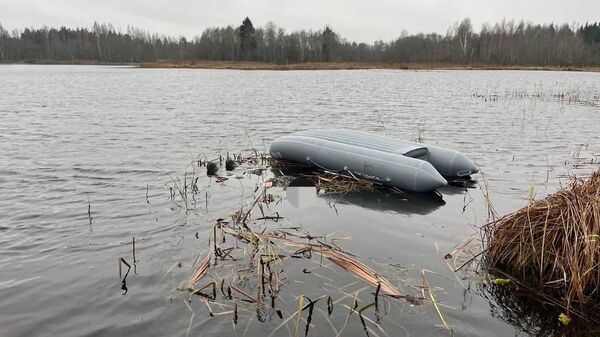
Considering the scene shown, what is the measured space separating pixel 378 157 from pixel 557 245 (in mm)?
4329

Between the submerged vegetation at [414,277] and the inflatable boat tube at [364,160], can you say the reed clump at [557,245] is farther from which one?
the inflatable boat tube at [364,160]

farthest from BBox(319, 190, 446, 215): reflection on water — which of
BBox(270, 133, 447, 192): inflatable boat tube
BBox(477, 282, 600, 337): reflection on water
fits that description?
BBox(477, 282, 600, 337): reflection on water

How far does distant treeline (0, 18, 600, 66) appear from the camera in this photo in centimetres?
7406

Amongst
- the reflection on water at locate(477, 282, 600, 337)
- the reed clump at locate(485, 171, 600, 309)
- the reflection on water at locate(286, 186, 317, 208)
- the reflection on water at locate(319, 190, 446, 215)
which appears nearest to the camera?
the reflection on water at locate(477, 282, 600, 337)

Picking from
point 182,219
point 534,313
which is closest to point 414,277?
point 534,313

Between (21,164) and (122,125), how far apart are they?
20.8ft

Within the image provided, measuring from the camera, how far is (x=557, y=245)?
4723mm

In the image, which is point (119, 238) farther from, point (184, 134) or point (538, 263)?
point (184, 134)

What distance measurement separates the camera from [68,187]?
8.66m

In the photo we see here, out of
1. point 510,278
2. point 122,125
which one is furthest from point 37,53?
point 510,278

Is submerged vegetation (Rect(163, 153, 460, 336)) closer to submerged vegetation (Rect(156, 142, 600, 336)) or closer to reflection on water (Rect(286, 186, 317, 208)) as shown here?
submerged vegetation (Rect(156, 142, 600, 336))

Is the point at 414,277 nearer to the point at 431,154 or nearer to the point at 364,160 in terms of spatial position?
the point at 364,160

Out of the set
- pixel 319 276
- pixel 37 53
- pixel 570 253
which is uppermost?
pixel 37 53

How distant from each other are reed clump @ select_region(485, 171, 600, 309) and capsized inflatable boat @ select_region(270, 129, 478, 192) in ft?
9.06
